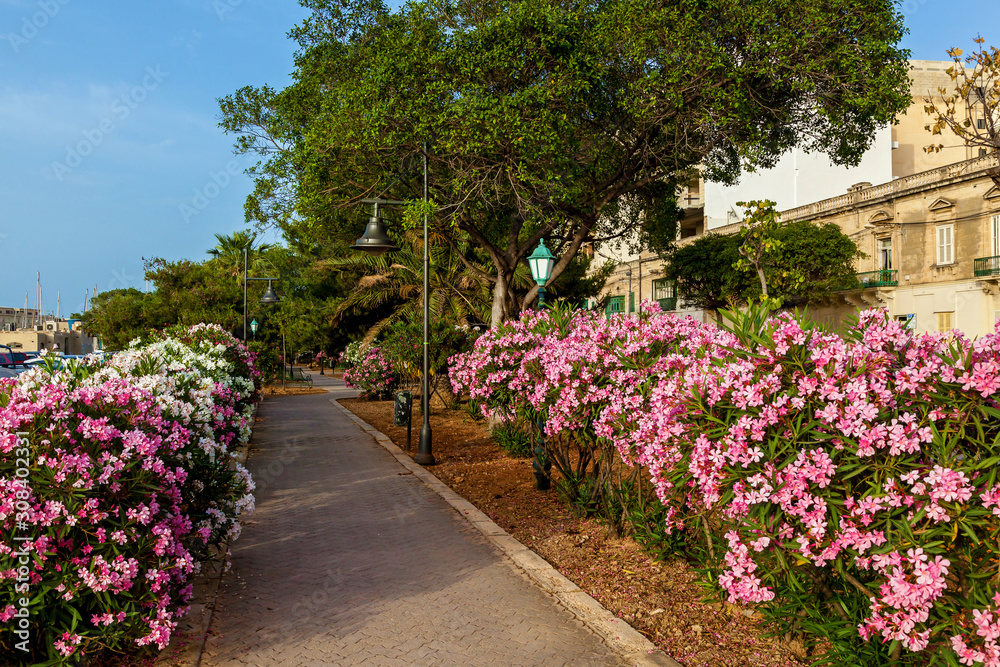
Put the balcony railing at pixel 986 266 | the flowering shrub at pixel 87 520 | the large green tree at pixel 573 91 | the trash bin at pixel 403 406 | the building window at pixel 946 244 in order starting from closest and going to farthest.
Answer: the flowering shrub at pixel 87 520, the large green tree at pixel 573 91, the trash bin at pixel 403 406, the balcony railing at pixel 986 266, the building window at pixel 946 244

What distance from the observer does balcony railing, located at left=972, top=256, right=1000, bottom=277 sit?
3056 centimetres

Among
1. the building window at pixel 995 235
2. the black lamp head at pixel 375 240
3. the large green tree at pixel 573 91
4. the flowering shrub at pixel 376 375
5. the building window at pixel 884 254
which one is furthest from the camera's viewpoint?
the building window at pixel 884 254

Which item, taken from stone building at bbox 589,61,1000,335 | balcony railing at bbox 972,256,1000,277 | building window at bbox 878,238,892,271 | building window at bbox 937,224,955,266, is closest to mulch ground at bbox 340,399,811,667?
stone building at bbox 589,61,1000,335

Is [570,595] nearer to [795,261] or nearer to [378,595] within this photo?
[378,595]

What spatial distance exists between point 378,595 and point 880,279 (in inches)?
1439

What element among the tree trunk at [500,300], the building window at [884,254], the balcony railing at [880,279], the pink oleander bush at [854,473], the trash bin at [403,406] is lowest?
the trash bin at [403,406]

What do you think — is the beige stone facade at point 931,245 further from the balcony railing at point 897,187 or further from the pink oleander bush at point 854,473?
the pink oleander bush at point 854,473

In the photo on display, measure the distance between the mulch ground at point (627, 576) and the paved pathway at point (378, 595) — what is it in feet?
1.37

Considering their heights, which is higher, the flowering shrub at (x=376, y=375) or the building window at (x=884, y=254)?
the building window at (x=884, y=254)

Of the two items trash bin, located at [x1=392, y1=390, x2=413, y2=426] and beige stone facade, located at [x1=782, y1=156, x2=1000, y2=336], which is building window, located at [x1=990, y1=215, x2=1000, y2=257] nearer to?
beige stone facade, located at [x1=782, y1=156, x2=1000, y2=336]

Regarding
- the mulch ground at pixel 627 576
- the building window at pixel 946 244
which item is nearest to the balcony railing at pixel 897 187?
the building window at pixel 946 244

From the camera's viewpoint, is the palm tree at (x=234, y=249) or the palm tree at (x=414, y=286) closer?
the palm tree at (x=414, y=286)

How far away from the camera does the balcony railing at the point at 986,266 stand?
100ft

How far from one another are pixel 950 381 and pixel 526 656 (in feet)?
8.70
